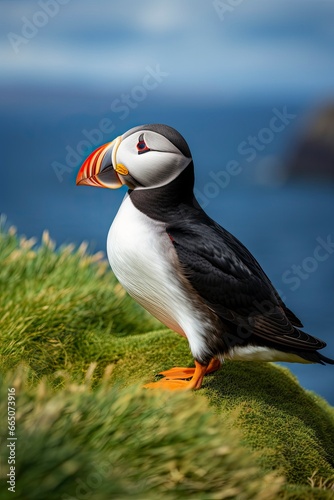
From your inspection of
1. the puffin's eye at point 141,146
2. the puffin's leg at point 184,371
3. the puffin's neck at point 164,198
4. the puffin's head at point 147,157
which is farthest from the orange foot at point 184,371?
the puffin's eye at point 141,146

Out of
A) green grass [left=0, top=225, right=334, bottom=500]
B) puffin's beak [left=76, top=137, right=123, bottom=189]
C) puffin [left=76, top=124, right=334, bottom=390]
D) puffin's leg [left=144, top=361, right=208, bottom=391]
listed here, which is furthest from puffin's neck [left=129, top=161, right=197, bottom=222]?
green grass [left=0, top=225, right=334, bottom=500]

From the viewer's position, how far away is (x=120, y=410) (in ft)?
8.34

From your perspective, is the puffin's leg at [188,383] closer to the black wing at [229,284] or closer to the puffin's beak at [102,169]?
the black wing at [229,284]

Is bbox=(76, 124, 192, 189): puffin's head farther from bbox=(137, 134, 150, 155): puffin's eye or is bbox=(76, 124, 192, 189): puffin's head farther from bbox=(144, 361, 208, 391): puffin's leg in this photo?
bbox=(144, 361, 208, 391): puffin's leg

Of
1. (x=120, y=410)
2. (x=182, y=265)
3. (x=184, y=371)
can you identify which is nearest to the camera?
(x=120, y=410)

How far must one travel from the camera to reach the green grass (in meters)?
2.27

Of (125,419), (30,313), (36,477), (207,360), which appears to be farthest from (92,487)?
(30,313)

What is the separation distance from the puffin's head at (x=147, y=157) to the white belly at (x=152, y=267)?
0.16 metres

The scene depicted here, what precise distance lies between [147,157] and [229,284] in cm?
74

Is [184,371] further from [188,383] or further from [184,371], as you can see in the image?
[188,383]

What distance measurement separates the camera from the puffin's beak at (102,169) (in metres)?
3.70

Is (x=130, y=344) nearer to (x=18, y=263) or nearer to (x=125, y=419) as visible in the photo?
(x=18, y=263)

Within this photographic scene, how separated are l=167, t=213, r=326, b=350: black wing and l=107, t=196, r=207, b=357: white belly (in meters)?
0.07

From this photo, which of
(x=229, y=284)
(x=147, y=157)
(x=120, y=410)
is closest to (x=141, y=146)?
(x=147, y=157)
